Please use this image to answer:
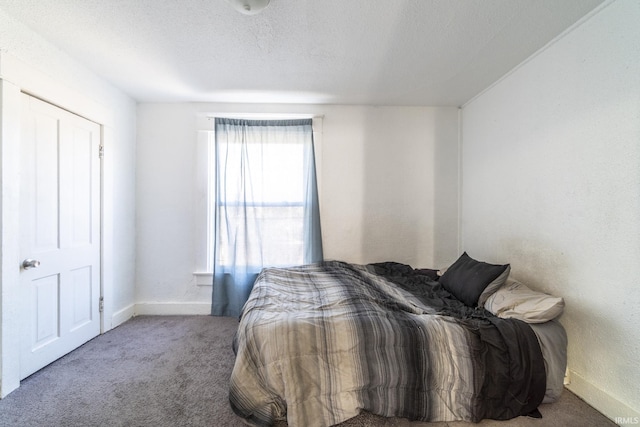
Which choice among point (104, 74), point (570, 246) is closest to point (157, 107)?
point (104, 74)

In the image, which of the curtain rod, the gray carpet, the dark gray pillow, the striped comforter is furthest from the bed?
the curtain rod

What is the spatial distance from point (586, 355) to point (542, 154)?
1.43m

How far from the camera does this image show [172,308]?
10.3ft

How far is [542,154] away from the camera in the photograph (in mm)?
2053

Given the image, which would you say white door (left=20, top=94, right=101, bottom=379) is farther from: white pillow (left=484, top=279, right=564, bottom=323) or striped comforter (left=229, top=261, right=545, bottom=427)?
white pillow (left=484, top=279, right=564, bottom=323)

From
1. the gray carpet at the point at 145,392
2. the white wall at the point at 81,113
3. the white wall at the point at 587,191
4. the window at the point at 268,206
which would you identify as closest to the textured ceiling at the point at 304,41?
the white wall at the point at 81,113

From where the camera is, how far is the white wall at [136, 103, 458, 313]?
318cm

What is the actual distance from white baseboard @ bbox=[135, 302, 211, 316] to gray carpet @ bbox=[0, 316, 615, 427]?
1.83 feet

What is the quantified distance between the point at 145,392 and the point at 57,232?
4.98 ft

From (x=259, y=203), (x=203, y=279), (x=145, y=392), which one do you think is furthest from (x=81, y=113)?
(x=145, y=392)

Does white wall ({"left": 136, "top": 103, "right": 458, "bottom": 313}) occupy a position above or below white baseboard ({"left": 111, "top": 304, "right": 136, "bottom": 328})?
above

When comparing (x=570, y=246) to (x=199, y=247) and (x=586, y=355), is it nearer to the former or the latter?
(x=586, y=355)

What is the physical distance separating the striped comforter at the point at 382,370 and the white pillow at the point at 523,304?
13 cm

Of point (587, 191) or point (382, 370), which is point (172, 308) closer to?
point (382, 370)
